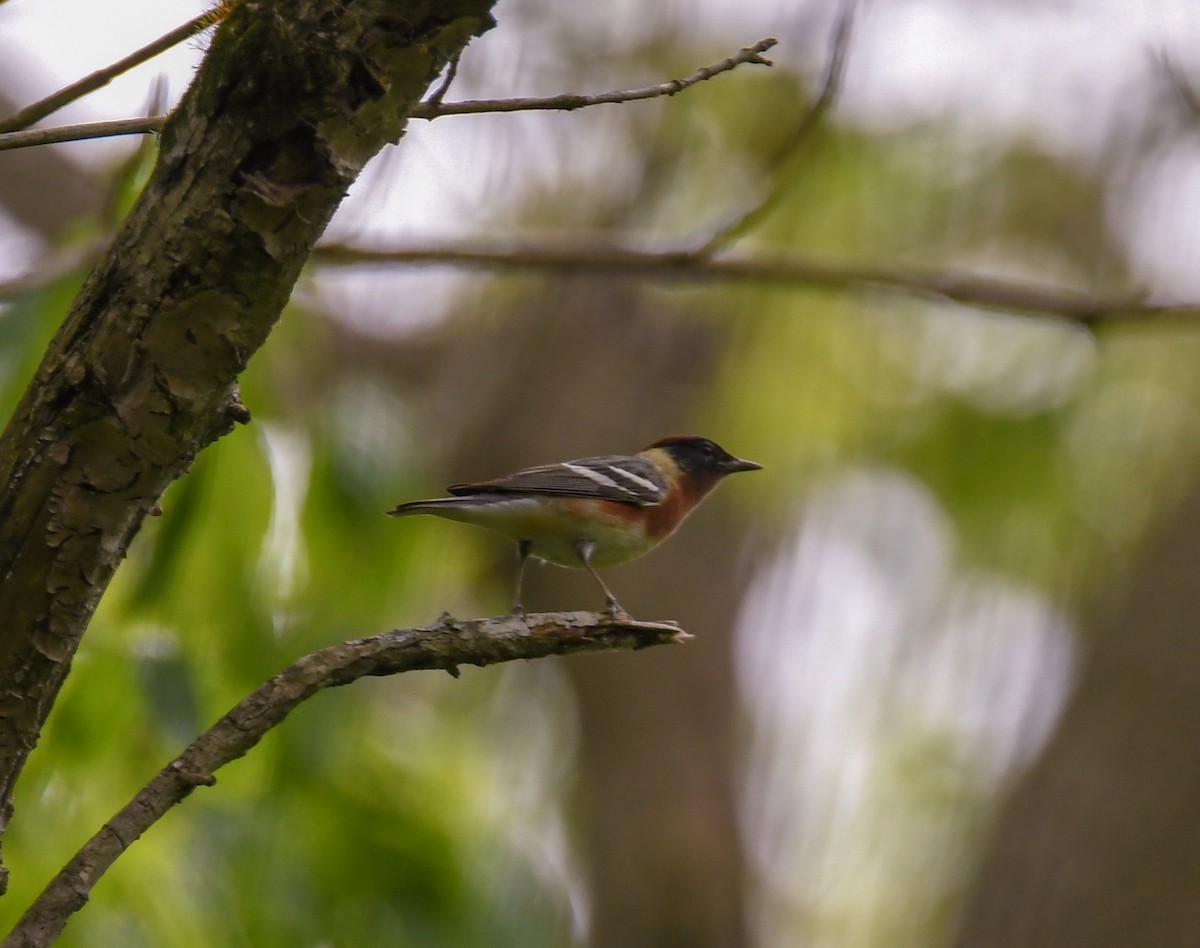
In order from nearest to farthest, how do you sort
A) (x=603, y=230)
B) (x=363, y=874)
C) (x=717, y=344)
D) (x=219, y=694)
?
(x=219, y=694), (x=363, y=874), (x=603, y=230), (x=717, y=344)

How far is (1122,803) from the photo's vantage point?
8125 mm

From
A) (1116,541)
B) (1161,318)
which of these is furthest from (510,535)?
(1116,541)

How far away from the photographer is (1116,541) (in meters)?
9.71

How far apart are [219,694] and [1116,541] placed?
25.0 feet

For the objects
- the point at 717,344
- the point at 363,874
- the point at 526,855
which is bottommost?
the point at 717,344

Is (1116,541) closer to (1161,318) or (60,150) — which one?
(1161,318)

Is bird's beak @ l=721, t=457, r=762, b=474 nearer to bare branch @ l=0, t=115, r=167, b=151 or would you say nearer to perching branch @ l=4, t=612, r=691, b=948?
perching branch @ l=4, t=612, r=691, b=948

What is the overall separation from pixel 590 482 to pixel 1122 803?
192 inches

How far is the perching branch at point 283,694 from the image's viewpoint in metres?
2.27

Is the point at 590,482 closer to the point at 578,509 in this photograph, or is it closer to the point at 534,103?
the point at 578,509

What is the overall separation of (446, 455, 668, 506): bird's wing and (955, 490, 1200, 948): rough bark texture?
4.23 metres

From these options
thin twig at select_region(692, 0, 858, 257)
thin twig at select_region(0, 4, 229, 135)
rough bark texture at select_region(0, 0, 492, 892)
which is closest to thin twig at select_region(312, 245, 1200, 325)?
thin twig at select_region(692, 0, 858, 257)

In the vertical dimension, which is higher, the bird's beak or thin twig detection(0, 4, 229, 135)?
thin twig detection(0, 4, 229, 135)

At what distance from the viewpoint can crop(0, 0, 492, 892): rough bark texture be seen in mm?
2080
